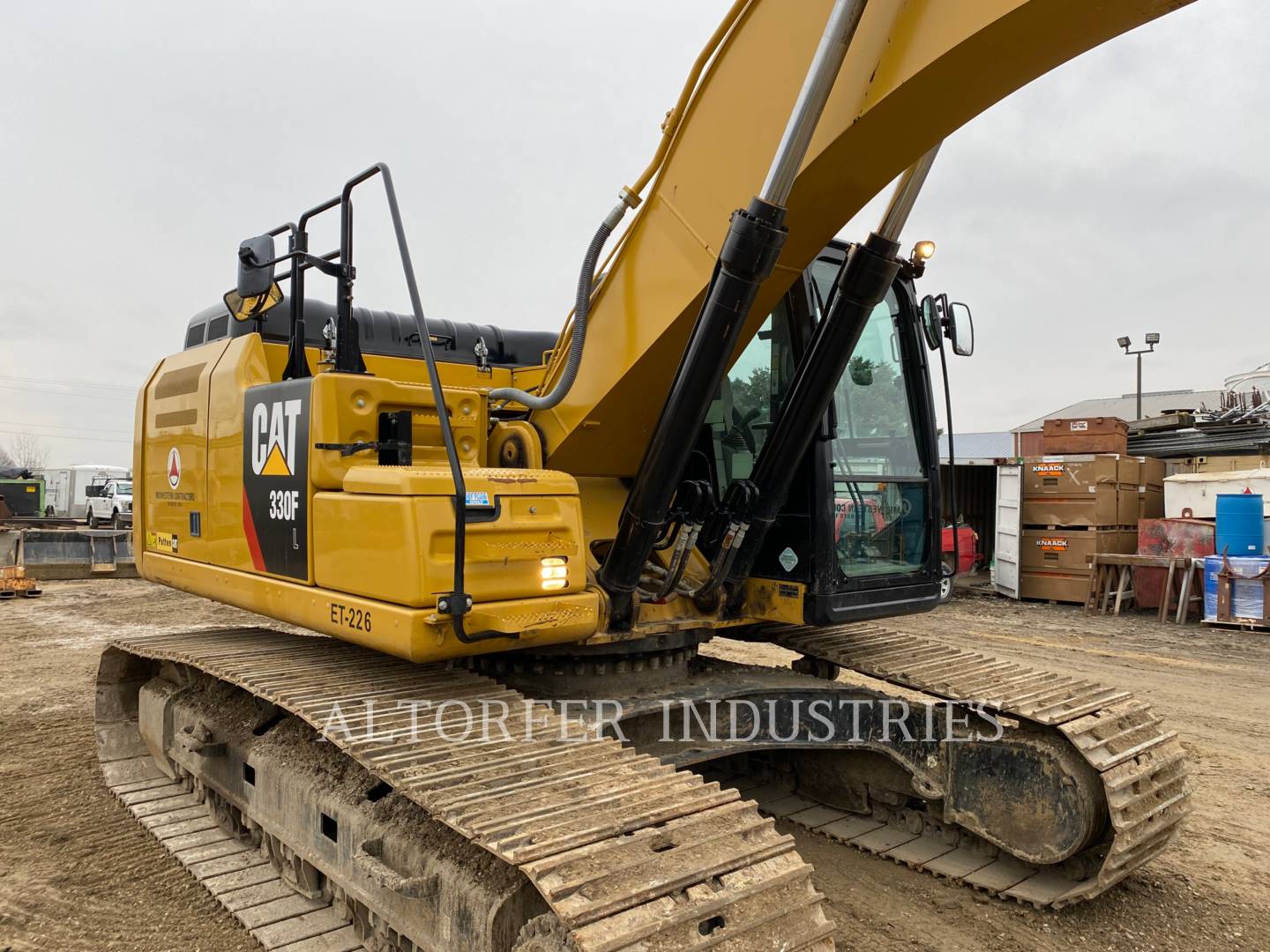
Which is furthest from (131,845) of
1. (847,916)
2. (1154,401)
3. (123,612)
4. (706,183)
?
(1154,401)

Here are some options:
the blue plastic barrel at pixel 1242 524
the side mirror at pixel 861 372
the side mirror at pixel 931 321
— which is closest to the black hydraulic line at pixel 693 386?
the side mirror at pixel 861 372

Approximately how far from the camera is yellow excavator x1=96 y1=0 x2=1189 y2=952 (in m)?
2.46

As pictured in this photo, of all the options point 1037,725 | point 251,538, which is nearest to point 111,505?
point 251,538

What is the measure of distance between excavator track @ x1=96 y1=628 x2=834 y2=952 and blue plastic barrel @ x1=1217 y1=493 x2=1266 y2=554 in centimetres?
1039

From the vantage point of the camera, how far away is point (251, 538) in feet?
12.7

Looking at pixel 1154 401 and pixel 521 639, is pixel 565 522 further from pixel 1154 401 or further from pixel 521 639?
pixel 1154 401

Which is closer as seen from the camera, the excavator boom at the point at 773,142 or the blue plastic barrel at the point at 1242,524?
the excavator boom at the point at 773,142

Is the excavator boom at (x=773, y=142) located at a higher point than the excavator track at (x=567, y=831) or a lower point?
higher

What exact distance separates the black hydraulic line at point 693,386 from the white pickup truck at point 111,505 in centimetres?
2482

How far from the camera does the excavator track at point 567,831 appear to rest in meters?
2.13

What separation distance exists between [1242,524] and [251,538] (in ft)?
36.2

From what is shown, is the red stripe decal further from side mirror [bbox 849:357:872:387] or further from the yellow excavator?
side mirror [bbox 849:357:872:387]

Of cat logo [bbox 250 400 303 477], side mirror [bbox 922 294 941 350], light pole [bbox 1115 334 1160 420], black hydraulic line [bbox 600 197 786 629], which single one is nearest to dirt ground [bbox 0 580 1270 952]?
black hydraulic line [bbox 600 197 786 629]

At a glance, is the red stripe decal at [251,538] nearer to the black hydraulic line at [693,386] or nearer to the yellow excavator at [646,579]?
the yellow excavator at [646,579]
